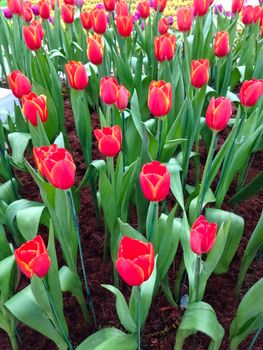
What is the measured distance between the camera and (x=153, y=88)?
1.01 metres

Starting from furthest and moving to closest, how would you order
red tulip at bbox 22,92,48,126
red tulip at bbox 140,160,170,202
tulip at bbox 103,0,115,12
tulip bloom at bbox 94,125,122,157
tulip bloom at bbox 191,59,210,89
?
1. tulip at bbox 103,0,115,12
2. tulip bloom at bbox 191,59,210,89
3. red tulip at bbox 22,92,48,126
4. tulip bloom at bbox 94,125,122,157
5. red tulip at bbox 140,160,170,202

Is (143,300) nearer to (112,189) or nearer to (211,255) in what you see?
(211,255)

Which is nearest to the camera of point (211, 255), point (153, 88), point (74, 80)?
point (211, 255)

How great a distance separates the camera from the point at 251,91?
41.7 inches

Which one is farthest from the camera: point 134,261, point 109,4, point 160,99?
point 109,4

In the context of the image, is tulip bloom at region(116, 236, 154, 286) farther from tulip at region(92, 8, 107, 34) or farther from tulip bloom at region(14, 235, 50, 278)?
tulip at region(92, 8, 107, 34)

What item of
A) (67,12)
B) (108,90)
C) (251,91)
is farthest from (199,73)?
(67,12)

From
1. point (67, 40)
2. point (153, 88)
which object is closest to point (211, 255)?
point (153, 88)

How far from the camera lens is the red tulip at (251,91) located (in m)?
1.05

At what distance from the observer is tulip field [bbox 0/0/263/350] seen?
827 millimetres

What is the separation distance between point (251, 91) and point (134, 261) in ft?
2.05

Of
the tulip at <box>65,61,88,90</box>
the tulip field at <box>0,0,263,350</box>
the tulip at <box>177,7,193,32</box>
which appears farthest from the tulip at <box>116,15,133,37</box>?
the tulip at <box>65,61,88,90</box>

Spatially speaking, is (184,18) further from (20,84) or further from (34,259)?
(34,259)

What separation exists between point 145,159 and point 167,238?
0.24 meters
